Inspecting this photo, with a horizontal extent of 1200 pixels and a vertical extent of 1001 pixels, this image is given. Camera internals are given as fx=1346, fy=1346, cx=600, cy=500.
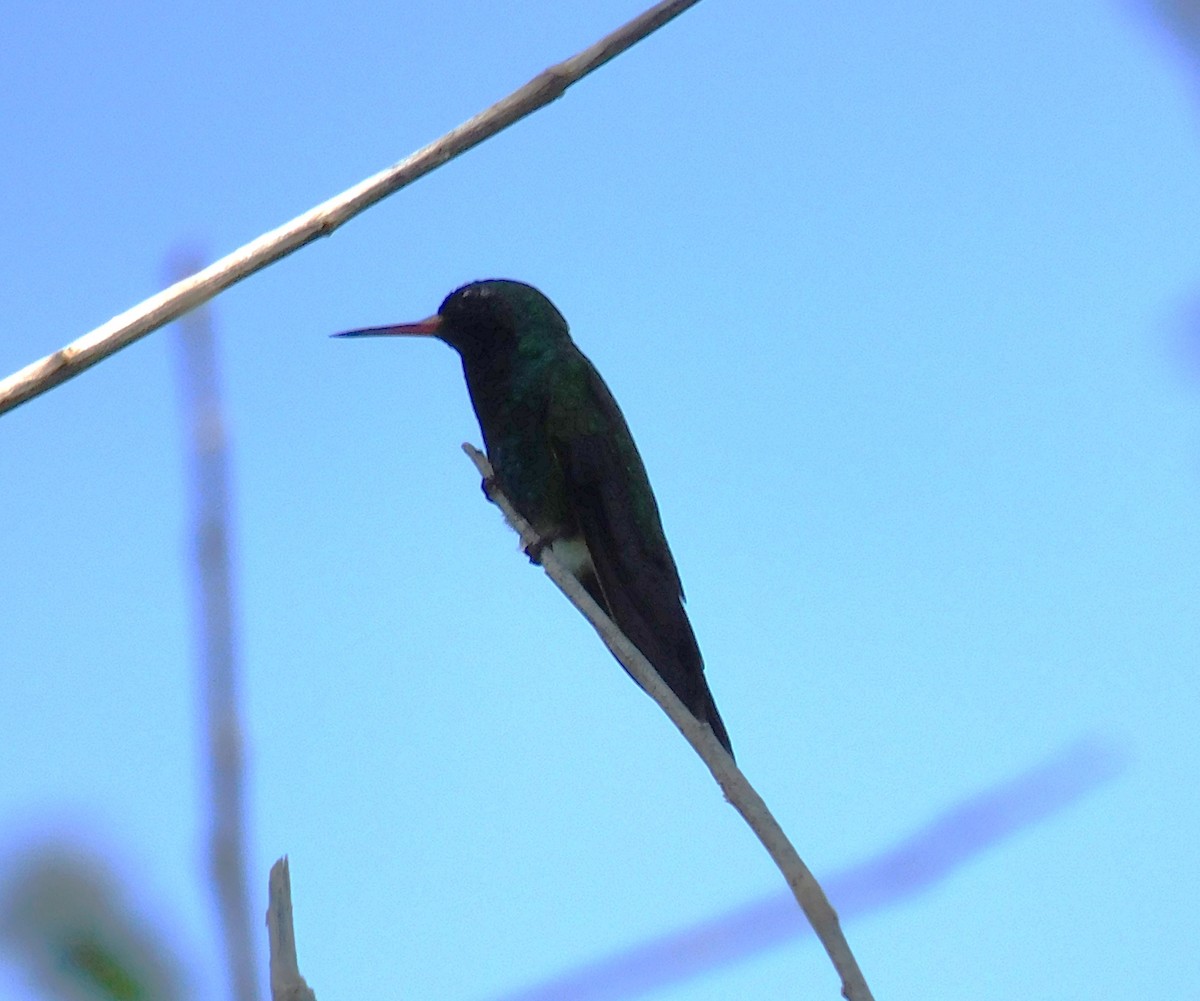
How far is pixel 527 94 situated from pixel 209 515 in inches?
37.8

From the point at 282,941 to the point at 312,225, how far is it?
42.7 inches

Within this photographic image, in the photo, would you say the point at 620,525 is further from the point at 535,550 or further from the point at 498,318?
the point at 498,318

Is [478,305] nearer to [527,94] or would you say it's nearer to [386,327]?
[386,327]

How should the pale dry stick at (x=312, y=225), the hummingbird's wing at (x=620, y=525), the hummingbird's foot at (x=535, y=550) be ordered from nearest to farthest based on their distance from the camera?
the pale dry stick at (x=312, y=225)
the hummingbird's wing at (x=620, y=525)
the hummingbird's foot at (x=535, y=550)

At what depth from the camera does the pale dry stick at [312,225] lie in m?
1.92

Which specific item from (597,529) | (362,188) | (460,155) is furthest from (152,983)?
(597,529)

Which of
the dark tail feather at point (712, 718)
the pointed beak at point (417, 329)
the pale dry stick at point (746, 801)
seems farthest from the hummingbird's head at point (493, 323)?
the pale dry stick at point (746, 801)

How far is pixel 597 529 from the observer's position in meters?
5.57

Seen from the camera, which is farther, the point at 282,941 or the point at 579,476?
the point at 579,476

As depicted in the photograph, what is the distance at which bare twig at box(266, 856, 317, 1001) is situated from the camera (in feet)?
4.67

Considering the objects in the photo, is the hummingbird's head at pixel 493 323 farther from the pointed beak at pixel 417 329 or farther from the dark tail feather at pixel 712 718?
the dark tail feather at pixel 712 718

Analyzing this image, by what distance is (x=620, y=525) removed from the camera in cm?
557

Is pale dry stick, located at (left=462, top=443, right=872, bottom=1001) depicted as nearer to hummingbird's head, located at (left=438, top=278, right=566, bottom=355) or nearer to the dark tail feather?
the dark tail feather

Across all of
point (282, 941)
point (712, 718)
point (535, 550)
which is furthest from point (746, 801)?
point (535, 550)
